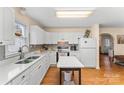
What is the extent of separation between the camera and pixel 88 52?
8.05 meters

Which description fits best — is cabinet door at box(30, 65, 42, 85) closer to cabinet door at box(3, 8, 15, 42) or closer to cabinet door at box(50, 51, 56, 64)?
cabinet door at box(3, 8, 15, 42)

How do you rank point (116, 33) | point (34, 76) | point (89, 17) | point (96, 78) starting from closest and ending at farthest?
point (34, 76)
point (96, 78)
point (89, 17)
point (116, 33)

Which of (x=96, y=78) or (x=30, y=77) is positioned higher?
(x=30, y=77)

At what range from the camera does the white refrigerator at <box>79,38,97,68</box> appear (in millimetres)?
8008

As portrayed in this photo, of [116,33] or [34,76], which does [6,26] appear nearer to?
[34,76]

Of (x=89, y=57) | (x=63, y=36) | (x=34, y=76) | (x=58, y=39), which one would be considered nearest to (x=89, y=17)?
(x=89, y=57)

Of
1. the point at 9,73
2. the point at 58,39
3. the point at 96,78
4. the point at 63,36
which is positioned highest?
the point at 63,36

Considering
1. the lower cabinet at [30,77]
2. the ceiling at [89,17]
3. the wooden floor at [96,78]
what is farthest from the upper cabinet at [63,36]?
the lower cabinet at [30,77]

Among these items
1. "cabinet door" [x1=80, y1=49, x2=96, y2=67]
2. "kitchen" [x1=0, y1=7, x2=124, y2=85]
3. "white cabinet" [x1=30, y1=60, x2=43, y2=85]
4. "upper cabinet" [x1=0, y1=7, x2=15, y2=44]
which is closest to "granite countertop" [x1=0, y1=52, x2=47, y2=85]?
"upper cabinet" [x1=0, y1=7, x2=15, y2=44]

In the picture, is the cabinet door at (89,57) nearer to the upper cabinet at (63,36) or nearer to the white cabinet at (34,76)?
the upper cabinet at (63,36)

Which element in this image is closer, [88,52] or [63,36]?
[88,52]

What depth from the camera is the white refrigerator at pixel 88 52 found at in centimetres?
801

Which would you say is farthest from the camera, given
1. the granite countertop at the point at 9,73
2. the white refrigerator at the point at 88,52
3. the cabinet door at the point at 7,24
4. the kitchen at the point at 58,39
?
the white refrigerator at the point at 88,52
